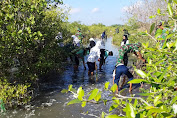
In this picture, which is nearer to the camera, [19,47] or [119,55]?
[19,47]

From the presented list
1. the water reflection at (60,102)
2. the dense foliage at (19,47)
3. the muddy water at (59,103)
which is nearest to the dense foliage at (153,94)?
the muddy water at (59,103)

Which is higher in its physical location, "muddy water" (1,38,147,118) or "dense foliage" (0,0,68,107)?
"dense foliage" (0,0,68,107)

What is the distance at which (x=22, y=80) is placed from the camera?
627 cm

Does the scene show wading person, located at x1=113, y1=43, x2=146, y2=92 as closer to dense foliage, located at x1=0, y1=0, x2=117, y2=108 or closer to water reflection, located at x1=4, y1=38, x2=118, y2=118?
water reflection, located at x1=4, y1=38, x2=118, y2=118

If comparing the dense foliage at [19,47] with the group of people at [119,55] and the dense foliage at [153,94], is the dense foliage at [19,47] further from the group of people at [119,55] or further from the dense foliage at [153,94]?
the dense foliage at [153,94]

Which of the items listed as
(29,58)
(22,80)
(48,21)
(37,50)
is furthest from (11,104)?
(48,21)

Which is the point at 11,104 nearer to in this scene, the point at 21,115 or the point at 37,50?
the point at 21,115

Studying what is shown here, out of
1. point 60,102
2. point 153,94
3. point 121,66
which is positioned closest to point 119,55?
point 121,66

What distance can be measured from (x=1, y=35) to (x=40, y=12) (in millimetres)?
1475

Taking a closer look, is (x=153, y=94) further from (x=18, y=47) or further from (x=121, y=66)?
(x=18, y=47)

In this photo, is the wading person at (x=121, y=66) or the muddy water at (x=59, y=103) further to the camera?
the wading person at (x=121, y=66)

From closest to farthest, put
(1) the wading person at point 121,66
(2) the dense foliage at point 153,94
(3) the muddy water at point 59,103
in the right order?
1. (2) the dense foliage at point 153,94
2. (3) the muddy water at point 59,103
3. (1) the wading person at point 121,66

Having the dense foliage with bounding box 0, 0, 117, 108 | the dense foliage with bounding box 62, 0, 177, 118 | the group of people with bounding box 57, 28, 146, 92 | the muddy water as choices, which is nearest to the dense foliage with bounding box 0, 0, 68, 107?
the dense foliage with bounding box 0, 0, 117, 108

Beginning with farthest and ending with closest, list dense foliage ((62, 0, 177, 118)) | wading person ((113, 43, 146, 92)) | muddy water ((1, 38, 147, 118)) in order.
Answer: wading person ((113, 43, 146, 92))
muddy water ((1, 38, 147, 118))
dense foliage ((62, 0, 177, 118))
